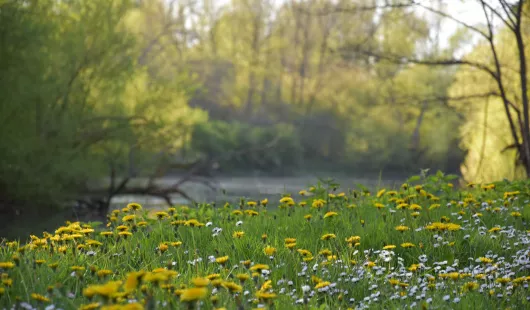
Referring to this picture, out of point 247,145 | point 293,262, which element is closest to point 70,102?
point 293,262

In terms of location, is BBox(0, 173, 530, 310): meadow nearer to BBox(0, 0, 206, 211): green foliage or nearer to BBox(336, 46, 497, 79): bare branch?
BBox(336, 46, 497, 79): bare branch

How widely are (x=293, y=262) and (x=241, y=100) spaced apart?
37852 mm

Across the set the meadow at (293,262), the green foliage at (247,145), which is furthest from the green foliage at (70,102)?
the green foliage at (247,145)

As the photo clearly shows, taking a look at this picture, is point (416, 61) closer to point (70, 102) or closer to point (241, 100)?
point (70, 102)

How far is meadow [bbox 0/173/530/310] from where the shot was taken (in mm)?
3428

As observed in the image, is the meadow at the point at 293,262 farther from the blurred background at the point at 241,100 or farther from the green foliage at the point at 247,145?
the green foliage at the point at 247,145

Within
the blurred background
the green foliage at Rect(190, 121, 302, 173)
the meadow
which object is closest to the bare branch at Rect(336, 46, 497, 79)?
the blurred background

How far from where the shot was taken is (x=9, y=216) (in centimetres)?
1328

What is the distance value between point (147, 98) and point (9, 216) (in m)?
5.47

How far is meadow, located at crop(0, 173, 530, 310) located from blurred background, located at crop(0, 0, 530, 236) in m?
3.86

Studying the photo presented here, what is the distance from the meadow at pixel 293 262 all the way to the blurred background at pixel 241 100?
12.7 feet

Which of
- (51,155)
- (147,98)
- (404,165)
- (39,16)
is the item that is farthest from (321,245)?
(404,165)

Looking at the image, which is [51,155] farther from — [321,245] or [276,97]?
[276,97]

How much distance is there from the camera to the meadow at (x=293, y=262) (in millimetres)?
3428
